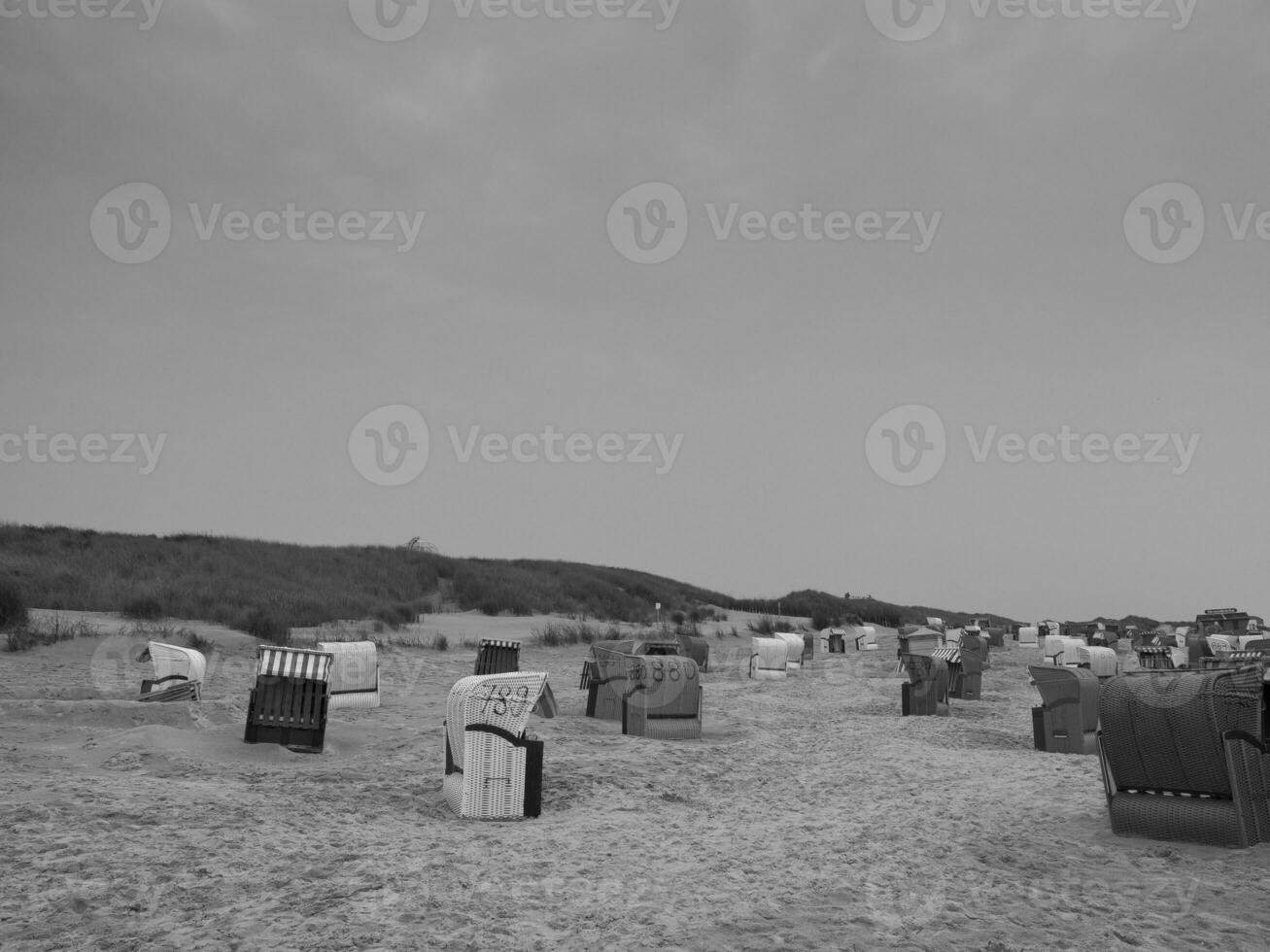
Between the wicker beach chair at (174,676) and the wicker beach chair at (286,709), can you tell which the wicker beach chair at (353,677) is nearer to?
the wicker beach chair at (174,676)

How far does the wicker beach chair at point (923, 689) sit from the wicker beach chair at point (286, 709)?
10.8 metres

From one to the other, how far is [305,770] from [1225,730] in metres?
8.80

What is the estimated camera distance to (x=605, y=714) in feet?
51.9

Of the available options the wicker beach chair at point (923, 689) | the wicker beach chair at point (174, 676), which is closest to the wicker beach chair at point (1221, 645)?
the wicker beach chair at point (923, 689)

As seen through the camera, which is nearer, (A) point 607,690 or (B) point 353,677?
(B) point 353,677

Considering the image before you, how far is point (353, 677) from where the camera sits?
15727mm

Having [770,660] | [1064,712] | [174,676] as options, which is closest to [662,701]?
[1064,712]

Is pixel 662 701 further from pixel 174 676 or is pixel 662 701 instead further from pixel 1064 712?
pixel 174 676

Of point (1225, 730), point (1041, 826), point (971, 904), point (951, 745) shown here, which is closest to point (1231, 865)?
point (1225, 730)

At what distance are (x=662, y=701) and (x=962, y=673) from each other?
1078cm

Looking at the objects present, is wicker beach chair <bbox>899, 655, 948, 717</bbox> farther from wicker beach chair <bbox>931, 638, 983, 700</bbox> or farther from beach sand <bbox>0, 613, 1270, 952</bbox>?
beach sand <bbox>0, 613, 1270, 952</bbox>

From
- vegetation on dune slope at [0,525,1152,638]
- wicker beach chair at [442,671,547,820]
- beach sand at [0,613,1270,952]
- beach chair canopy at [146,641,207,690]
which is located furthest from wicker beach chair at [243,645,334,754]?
vegetation on dune slope at [0,525,1152,638]

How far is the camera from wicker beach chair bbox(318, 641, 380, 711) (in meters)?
15.5

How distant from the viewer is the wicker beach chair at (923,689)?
17594 mm
